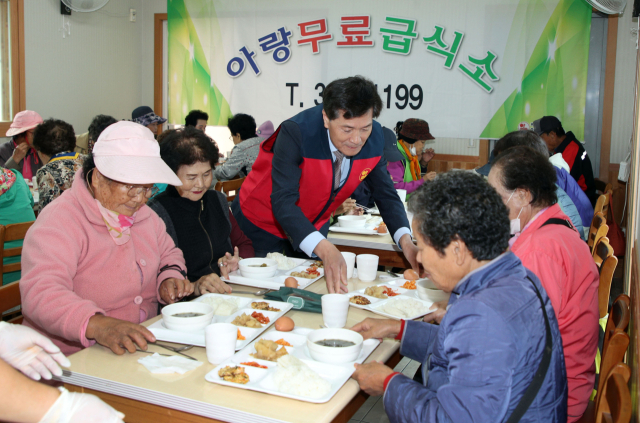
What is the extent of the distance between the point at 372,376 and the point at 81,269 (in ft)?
3.44

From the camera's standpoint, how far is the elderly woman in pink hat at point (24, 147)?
484 cm

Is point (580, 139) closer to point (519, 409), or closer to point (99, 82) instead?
point (519, 409)

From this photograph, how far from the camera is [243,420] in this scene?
119cm

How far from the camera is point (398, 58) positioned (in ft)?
Answer: 20.5

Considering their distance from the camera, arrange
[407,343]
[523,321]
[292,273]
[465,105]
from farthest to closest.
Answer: [465,105] → [292,273] → [407,343] → [523,321]

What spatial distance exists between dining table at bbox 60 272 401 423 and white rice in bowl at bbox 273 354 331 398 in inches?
0.9

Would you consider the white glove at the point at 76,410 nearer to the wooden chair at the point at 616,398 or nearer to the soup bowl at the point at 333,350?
the soup bowl at the point at 333,350

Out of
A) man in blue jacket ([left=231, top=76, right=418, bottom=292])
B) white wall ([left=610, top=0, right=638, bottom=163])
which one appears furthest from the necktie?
white wall ([left=610, top=0, right=638, bottom=163])

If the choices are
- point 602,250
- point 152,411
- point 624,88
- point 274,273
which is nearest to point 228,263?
point 274,273

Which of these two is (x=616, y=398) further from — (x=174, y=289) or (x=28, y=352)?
(x=174, y=289)

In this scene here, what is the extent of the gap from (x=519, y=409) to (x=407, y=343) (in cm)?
50

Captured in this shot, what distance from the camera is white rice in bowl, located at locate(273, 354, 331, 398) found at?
49.9 inches

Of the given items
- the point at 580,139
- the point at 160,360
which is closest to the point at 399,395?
the point at 160,360

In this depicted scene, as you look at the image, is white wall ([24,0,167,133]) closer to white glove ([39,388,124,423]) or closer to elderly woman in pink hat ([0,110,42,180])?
elderly woman in pink hat ([0,110,42,180])
